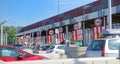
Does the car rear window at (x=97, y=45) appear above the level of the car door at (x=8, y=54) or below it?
above

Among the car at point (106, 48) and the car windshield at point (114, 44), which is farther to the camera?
the car windshield at point (114, 44)

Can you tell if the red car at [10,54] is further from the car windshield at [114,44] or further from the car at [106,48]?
the car windshield at [114,44]

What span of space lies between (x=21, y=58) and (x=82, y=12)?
39741 mm

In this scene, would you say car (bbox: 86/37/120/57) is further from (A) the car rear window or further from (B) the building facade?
(B) the building facade

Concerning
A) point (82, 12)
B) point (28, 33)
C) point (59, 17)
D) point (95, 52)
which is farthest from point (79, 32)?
point (28, 33)

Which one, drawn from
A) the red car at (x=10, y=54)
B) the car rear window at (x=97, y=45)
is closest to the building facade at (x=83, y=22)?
the car rear window at (x=97, y=45)

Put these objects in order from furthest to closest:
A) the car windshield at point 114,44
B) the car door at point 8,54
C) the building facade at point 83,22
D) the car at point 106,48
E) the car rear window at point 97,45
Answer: the building facade at point 83,22 → the car rear window at point 97,45 → the car windshield at point 114,44 → the car at point 106,48 → the car door at point 8,54

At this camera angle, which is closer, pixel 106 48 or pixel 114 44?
pixel 106 48

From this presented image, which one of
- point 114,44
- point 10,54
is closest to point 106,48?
point 114,44

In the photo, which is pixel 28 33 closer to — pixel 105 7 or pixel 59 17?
pixel 59 17

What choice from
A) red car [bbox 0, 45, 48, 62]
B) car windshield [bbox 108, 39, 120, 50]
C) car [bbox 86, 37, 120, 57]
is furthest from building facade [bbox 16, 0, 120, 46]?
red car [bbox 0, 45, 48, 62]

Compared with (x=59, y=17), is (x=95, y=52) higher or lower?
lower

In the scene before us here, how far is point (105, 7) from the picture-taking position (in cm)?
4491

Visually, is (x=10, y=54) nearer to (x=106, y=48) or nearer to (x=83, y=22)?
(x=106, y=48)
